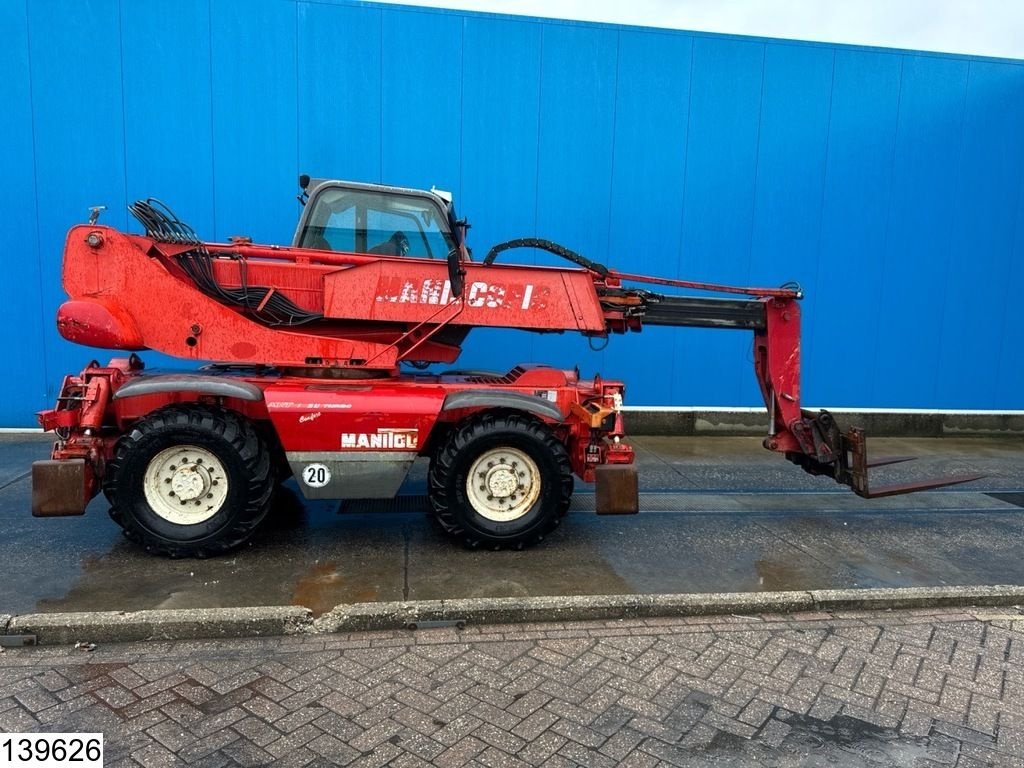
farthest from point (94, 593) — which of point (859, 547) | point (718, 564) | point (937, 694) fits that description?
point (859, 547)

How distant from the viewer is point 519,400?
15.5 feet

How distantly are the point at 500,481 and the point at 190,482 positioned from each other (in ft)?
7.00

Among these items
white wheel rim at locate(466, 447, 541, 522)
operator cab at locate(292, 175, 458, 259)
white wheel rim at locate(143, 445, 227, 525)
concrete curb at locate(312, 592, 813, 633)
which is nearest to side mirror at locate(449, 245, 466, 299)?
operator cab at locate(292, 175, 458, 259)

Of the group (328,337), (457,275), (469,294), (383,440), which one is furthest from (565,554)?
(328,337)

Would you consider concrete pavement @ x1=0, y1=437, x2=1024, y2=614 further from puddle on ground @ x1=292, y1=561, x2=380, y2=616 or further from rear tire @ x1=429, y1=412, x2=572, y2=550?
rear tire @ x1=429, y1=412, x2=572, y2=550

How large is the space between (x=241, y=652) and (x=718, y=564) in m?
3.17

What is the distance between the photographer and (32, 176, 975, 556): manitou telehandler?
4.41m

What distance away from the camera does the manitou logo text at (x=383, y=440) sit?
450cm

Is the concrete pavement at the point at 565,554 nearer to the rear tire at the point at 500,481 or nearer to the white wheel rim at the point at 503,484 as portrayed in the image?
the rear tire at the point at 500,481

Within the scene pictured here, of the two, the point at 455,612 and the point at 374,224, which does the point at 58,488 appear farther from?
the point at 374,224

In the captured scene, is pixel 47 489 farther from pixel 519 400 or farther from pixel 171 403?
pixel 519 400

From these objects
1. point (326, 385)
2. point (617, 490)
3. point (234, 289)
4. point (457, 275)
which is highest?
point (457, 275)

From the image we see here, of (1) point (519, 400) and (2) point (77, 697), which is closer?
(2) point (77, 697)

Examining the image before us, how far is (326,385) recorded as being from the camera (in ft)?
15.4
